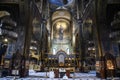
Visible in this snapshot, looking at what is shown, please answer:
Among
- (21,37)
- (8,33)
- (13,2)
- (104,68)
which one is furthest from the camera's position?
(8,33)

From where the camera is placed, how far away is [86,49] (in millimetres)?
23953

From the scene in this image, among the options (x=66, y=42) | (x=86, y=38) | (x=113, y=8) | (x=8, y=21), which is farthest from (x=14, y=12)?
(x=66, y=42)

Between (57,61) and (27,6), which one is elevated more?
(27,6)

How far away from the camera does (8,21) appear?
18266 mm

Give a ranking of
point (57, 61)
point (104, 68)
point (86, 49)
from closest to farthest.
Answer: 1. point (104, 68)
2. point (86, 49)
3. point (57, 61)

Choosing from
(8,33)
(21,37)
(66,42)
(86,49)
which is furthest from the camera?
(66,42)

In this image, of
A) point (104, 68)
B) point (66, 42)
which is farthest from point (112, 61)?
point (66, 42)

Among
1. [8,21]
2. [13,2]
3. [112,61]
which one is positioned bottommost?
[112,61]

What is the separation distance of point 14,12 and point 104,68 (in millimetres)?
12083

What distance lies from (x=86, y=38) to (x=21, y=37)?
43.1 feet

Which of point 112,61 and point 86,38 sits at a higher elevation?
point 86,38

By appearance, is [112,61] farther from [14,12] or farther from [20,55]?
[14,12]

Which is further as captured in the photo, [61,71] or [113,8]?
[113,8]

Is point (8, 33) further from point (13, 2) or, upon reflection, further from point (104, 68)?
point (104, 68)
